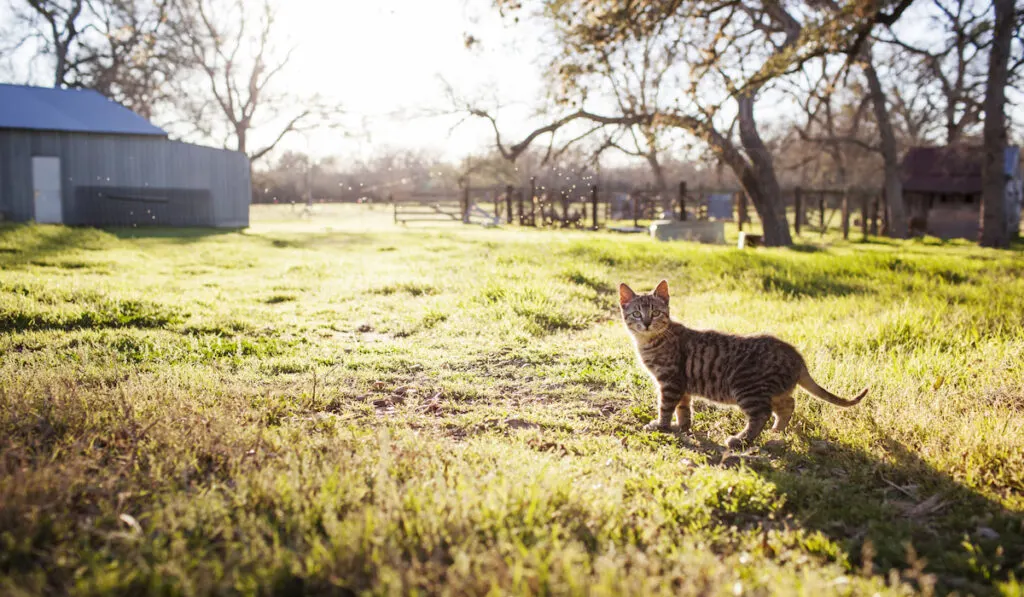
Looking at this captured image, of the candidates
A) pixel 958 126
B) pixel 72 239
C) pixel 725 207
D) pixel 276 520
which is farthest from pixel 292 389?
pixel 725 207

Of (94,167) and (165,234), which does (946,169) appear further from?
(94,167)

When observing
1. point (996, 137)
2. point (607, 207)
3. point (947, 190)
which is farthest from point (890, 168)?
point (607, 207)

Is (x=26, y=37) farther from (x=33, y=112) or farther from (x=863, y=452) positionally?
(x=863, y=452)

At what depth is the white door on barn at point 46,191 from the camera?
1101 inches

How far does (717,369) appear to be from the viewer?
18.0 feet

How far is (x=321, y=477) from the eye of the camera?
12.5 feet

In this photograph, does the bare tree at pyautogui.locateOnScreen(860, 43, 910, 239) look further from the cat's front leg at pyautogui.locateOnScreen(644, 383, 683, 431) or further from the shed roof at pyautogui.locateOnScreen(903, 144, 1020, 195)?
the cat's front leg at pyautogui.locateOnScreen(644, 383, 683, 431)

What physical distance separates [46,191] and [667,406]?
30.8 m

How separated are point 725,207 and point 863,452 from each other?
174 feet

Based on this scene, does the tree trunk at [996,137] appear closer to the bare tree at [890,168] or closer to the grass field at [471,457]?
the bare tree at [890,168]

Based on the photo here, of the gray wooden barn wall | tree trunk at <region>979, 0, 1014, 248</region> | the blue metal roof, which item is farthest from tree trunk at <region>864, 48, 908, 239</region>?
the blue metal roof

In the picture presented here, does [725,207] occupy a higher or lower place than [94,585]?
higher

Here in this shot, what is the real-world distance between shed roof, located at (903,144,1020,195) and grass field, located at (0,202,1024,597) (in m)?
26.1

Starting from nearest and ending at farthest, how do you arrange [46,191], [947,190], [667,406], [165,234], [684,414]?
[667,406] → [684,414] → [165,234] → [46,191] → [947,190]
